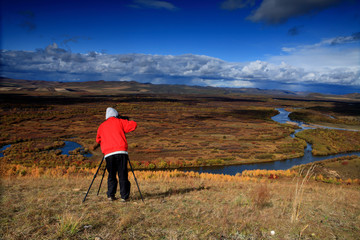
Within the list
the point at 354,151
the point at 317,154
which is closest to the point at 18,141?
the point at 317,154

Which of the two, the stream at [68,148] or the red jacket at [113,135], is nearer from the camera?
the red jacket at [113,135]

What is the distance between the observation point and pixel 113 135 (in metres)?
5.89

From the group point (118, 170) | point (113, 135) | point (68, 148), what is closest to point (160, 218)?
point (118, 170)

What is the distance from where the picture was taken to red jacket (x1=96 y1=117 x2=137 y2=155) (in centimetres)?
588

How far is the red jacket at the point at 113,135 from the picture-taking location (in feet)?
19.3

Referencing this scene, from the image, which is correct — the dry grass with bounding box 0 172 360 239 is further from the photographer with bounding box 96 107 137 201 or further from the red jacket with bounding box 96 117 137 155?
the red jacket with bounding box 96 117 137 155

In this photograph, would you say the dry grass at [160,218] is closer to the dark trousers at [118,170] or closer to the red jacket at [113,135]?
the dark trousers at [118,170]

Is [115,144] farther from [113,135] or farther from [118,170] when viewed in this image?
[118,170]

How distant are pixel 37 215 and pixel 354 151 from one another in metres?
49.6

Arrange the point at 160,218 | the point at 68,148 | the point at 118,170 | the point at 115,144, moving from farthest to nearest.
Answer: the point at 68,148 → the point at 118,170 → the point at 115,144 → the point at 160,218

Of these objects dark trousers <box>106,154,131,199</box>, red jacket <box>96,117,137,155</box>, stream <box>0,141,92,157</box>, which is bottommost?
stream <box>0,141,92,157</box>

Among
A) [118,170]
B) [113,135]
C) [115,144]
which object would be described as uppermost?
[113,135]

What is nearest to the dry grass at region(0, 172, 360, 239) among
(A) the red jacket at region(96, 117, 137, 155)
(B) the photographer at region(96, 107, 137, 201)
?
(B) the photographer at region(96, 107, 137, 201)

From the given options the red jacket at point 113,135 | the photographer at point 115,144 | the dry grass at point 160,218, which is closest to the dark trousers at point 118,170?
the photographer at point 115,144
